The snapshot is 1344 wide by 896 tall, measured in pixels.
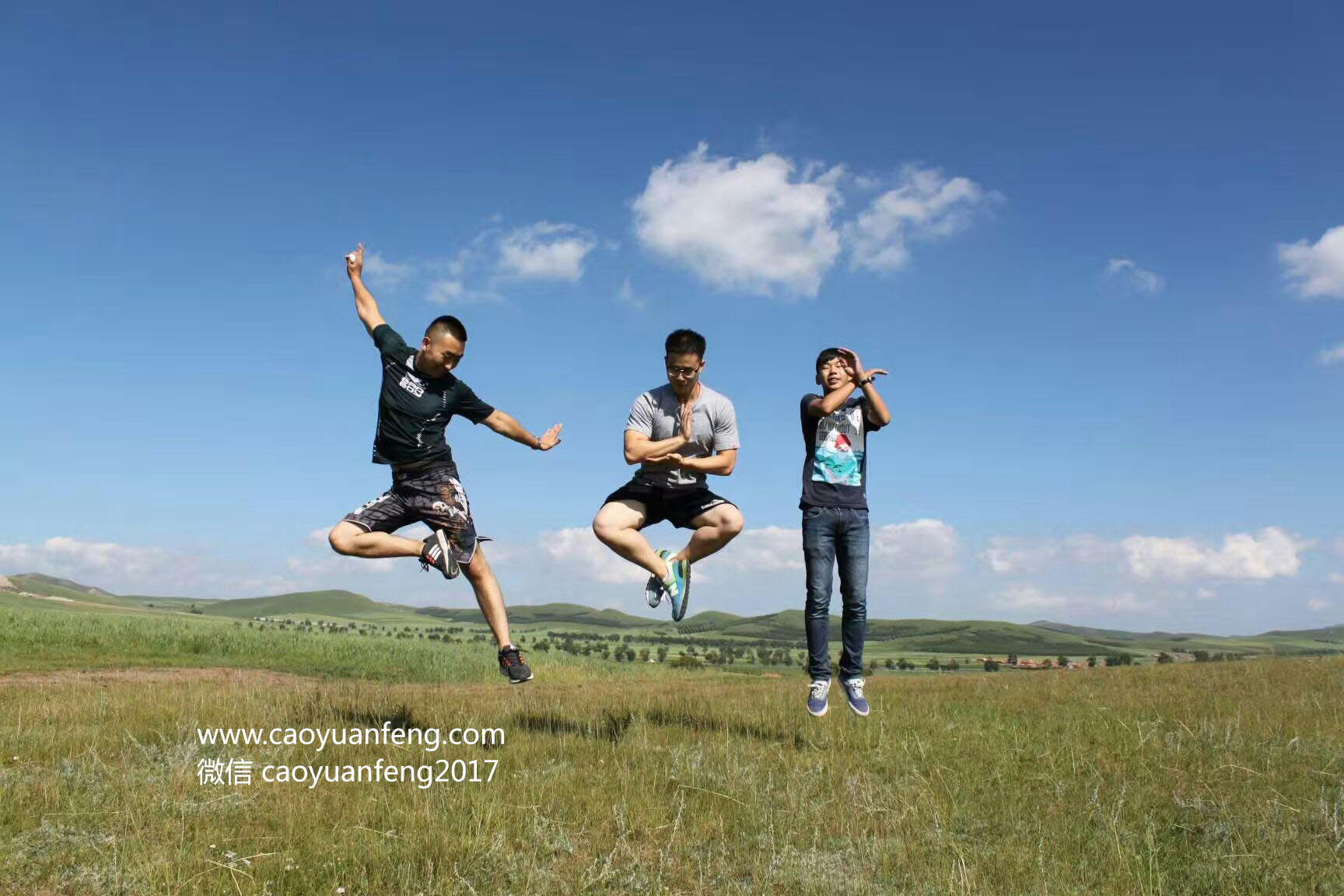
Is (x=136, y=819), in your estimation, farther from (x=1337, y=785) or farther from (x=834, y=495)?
(x=1337, y=785)

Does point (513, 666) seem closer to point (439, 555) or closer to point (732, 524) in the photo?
point (439, 555)

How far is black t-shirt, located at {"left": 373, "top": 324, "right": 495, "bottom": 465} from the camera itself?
7.53 meters

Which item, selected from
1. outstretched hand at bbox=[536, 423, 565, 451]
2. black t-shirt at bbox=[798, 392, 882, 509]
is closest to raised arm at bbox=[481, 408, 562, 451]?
outstretched hand at bbox=[536, 423, 565, 451]

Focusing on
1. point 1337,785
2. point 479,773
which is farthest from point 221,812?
point 1337,785

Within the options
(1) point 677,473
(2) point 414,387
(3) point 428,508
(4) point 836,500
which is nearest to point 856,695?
(4) point 836,500

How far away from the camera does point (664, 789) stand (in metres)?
5.43

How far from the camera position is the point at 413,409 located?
7.52m

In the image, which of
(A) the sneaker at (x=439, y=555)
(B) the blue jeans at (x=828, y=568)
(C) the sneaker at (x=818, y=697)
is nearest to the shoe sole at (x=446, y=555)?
(A) the sneaker at (x=439, y=555)

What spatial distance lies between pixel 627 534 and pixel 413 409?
7.38ft

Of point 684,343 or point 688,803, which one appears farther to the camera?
point 684,343

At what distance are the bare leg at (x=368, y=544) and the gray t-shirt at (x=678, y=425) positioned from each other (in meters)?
2.26

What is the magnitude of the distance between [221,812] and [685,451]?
442 centimetres

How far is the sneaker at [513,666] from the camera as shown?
7.47 meters

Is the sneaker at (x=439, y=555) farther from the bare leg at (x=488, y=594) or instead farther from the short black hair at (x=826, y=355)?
the short black hair at (x=826, y=355)
